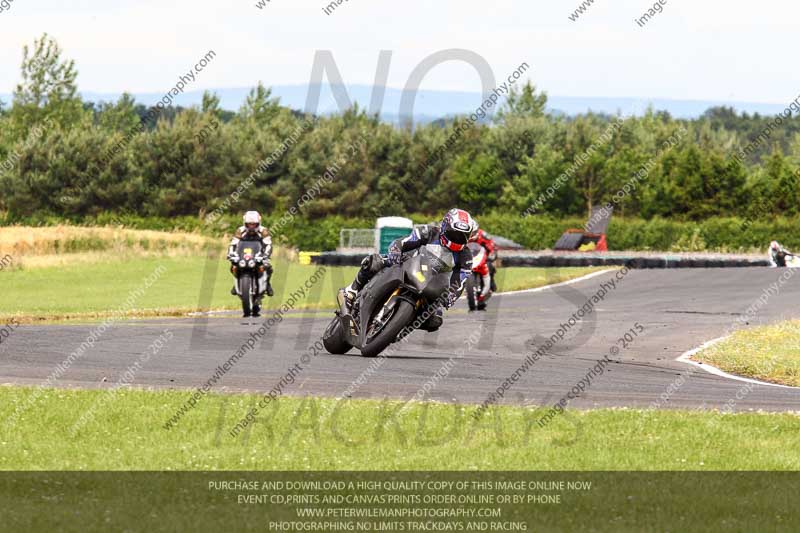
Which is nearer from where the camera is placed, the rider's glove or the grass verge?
the rider's glove

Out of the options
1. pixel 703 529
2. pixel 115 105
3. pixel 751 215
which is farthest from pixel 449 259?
pixel 115 105

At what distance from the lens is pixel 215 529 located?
7.73 metres

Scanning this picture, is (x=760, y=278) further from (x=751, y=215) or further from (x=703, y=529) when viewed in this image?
(x=751, y=215)

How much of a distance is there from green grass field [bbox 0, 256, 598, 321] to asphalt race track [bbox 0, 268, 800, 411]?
5.08 m

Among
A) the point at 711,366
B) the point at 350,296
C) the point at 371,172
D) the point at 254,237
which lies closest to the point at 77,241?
the point at 254,237

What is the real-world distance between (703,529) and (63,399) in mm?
7080

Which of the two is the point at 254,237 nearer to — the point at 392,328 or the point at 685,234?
the point at 392,328

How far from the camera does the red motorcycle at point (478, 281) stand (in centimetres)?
2860

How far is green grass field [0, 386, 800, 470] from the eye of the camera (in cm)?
994

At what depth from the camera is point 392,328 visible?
16609mm

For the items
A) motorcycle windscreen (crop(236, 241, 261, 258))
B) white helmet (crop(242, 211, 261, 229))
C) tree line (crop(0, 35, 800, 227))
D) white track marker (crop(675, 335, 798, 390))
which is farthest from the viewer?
tree line (crop(0, 35, 800, 227))

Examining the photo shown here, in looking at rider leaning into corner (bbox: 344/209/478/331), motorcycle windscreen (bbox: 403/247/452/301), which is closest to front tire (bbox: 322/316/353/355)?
rider leaning into corner (bbox: 344/209/478/331)

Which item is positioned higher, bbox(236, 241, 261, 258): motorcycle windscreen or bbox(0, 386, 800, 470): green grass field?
bbox(236, 241, 261, 258): motorcycle windscreen

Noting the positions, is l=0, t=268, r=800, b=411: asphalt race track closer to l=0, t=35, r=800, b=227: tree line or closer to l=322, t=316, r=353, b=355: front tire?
l=322, t=316, r=353, b=355: front tire
